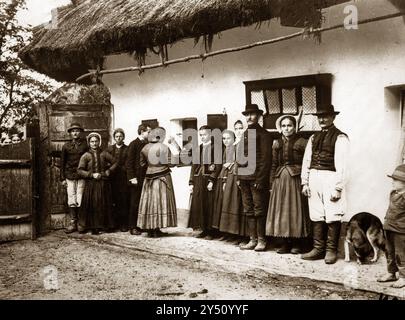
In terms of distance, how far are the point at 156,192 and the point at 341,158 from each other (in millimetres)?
2816

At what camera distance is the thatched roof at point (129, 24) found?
609 cm

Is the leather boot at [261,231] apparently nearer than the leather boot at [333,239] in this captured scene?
No

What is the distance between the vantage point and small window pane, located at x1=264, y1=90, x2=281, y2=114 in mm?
7168

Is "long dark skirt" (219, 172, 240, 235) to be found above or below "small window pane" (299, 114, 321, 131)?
below

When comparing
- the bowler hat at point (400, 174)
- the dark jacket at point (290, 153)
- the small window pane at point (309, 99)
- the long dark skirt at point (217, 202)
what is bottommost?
the long dark skirt at point (217, 202)

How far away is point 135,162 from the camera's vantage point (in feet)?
26.2

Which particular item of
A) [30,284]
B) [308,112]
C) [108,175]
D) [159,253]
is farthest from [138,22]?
[30,284]

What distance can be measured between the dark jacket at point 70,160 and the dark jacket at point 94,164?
0.51 ft

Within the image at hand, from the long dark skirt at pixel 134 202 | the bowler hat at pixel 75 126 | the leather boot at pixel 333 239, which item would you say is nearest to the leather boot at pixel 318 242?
the leather boot at pixel 333 239

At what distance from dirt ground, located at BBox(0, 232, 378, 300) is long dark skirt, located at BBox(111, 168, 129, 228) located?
4.06 feet

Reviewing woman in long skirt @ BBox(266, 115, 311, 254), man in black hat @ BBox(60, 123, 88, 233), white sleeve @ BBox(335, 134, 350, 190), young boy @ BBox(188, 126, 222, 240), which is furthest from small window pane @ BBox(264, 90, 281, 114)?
man in black hat @ BBox(60, 123, 88, 233)

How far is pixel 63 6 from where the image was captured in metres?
11.8

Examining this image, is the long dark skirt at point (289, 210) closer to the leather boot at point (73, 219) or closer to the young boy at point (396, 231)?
the young boy at point (396, 231)

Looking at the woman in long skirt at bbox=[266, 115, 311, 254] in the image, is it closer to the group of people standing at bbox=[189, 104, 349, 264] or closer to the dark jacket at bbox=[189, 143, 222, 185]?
the group of people standing at bbox=[189, 104, 349, 264]
